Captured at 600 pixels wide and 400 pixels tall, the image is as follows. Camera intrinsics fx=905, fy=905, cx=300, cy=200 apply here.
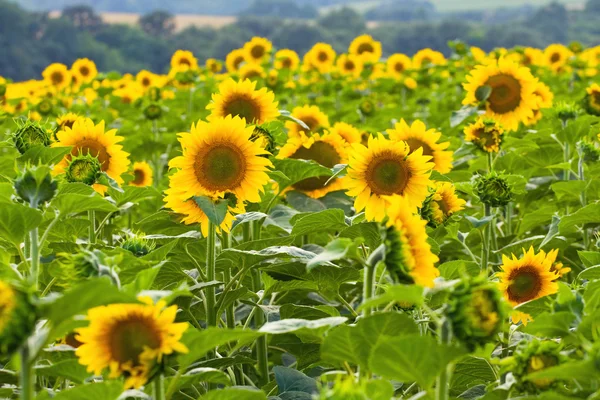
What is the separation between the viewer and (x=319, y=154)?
10.3ft

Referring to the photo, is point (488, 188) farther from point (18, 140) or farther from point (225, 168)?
point (18, 140)

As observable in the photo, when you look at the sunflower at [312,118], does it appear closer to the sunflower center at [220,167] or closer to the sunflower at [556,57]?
the sunflower center at [220,167]

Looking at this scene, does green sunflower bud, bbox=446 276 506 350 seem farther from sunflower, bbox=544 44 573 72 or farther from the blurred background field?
the blurred background field

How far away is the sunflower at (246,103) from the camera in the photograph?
2.96 metres

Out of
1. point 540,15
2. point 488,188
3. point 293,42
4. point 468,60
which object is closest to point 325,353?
point 488,188

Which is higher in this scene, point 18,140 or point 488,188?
point 18,140

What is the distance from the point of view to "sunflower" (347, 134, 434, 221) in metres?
2.30

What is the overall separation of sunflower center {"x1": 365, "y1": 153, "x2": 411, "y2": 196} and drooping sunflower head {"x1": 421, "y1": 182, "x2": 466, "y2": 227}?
4.0 inches

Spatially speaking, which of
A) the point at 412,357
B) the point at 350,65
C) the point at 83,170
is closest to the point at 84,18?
the point at 350,65

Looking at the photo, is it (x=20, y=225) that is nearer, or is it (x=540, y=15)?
(x=20, y=225)

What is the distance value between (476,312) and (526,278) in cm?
96

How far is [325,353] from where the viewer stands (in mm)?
1615

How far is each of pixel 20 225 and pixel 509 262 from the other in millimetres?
1208

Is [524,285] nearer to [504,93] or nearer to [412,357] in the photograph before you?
[412,357]
